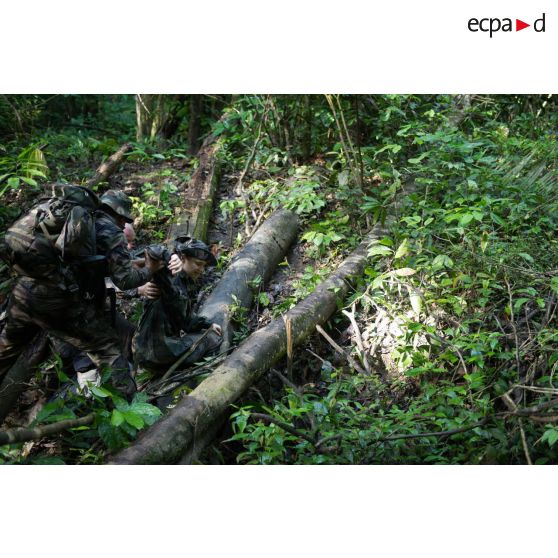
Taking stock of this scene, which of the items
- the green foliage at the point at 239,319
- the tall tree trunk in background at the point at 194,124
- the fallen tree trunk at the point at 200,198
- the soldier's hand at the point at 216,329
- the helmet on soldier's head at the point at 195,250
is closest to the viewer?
the helmet on soldier's head at the point at 195,250

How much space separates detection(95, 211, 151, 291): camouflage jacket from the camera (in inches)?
204

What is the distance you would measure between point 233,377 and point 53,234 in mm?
1769

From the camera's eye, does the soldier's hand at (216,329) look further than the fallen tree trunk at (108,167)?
No

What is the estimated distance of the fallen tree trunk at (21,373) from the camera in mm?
5418

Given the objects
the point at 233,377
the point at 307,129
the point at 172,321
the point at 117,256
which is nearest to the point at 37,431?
the point at 233,377

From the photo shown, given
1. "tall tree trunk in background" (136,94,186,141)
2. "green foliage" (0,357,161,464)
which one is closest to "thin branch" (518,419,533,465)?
"green foliage" (0,357,161,464)

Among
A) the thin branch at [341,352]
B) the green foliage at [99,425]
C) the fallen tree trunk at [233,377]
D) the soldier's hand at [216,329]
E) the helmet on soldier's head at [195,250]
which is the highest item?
the helmet on soldier's head at [195,250]

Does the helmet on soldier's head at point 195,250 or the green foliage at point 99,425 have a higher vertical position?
the helmet on soldier's head at point 195,250

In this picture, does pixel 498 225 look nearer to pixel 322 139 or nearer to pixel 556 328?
pixel 556 328

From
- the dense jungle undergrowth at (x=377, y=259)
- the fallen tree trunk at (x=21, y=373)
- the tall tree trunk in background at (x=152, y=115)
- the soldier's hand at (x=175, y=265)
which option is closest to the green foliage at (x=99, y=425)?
the dense jungle undergrowth at (x=377, y=259)

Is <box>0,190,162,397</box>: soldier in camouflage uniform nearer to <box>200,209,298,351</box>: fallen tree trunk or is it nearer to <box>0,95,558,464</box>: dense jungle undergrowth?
<box>0,95,558,464</box>: dense jungle undergrowth

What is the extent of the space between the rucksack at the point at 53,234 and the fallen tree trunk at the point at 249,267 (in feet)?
5.82

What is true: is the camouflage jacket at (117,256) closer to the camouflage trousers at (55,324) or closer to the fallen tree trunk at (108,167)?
the camouflage trousers at (55,324)

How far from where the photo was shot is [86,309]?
5414 mm
